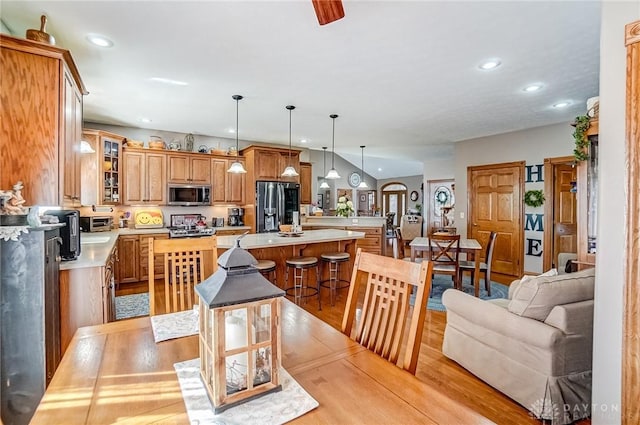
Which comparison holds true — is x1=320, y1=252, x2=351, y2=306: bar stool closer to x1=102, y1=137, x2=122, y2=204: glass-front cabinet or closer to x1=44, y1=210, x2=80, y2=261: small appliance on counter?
x1=44, y1=210, x2=80, y2=261: small appliance on counter

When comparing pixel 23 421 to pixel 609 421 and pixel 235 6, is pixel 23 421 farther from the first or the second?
pixel 609 421

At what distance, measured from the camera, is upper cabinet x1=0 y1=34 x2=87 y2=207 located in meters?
1.91

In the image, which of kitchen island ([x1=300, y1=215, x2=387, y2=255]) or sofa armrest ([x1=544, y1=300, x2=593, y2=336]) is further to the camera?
kitchen island ([x1=300, y1=215, x2=387, y2=255])

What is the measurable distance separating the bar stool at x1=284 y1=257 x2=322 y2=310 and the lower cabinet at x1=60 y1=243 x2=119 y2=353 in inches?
74.2

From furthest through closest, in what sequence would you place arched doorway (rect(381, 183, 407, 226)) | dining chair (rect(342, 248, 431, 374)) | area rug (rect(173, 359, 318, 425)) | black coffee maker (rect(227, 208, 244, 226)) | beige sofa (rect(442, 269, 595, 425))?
arched doorway (rect(381, 183, 407, 226))
black coffee maker (rect(227, 208, 244, 226))
beige sofa (rect(442, 269, 595, 425))
dining chair (rect(342, 248, 431, 374))
area rug (rect(173, 359, 318, 425))

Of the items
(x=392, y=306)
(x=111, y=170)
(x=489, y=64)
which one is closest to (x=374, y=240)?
(x=489, y=64)

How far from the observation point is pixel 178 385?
0.93 m

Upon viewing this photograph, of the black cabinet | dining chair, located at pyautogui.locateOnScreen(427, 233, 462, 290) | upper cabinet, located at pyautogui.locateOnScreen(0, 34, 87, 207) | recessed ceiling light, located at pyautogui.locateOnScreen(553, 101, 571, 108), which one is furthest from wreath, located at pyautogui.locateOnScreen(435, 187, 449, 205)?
the black cabinet

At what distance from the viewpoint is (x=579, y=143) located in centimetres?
244

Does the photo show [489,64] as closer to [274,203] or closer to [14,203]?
[14,203]

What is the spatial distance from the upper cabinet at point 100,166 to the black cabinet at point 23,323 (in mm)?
3414

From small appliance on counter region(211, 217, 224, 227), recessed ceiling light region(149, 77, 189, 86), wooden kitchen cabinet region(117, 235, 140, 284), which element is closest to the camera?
recessed ceiling light region(149, 77, 189, 86)

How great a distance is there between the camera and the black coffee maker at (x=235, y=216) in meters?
6.26

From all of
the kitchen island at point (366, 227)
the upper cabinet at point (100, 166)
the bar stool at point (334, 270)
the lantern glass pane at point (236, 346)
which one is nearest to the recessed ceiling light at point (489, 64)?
the bar stool at point (334, 270)
